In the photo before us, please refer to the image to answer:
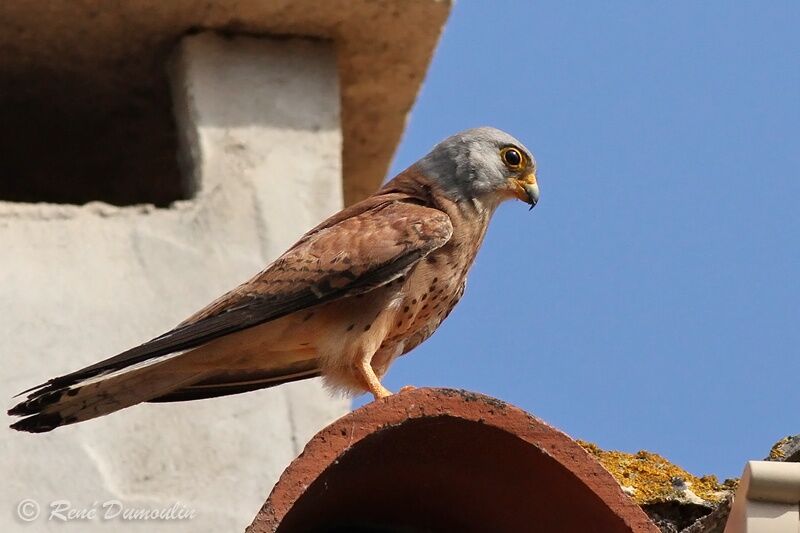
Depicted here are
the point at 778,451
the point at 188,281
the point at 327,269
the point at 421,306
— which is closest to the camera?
the point at 778,451

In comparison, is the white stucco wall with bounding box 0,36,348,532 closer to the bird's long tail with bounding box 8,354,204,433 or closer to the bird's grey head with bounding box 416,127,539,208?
the bird's grey head with bounding box 416,127,539,208

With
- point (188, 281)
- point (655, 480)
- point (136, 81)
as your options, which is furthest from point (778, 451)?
point (136, 81)

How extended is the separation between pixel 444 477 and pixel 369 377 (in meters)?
1.18

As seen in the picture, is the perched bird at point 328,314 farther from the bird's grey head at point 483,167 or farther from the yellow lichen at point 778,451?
the yellow lichen at point 778,451

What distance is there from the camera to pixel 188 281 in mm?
6875

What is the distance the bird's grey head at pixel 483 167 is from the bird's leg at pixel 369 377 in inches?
29.3

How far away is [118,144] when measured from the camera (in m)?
8.04

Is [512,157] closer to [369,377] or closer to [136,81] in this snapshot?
[369,377]

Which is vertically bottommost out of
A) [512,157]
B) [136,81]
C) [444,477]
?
[444,477]

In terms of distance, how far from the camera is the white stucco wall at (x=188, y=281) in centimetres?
642

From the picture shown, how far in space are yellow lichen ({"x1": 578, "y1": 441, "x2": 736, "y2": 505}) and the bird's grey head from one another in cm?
126

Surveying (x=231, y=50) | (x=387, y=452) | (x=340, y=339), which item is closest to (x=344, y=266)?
(x=340, y=339)

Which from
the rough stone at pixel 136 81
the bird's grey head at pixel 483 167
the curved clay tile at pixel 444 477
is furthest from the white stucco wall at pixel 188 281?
the curved clay tile at pixel 444 477

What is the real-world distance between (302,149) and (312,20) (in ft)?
1.94
